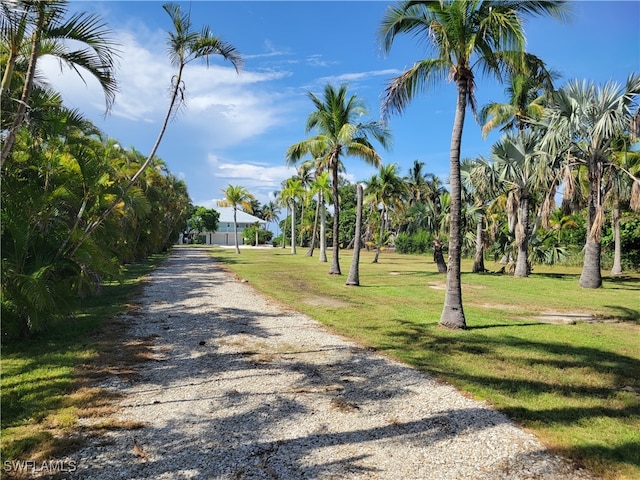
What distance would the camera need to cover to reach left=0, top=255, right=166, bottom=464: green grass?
136 inches

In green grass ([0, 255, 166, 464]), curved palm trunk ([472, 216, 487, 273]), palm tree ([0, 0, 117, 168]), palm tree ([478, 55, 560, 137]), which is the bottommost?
green grass ([0, 255, 166, 464])

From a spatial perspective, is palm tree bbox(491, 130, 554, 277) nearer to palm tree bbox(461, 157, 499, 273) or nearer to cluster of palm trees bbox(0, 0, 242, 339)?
palm tree bbox(461, 157, 499, 273)

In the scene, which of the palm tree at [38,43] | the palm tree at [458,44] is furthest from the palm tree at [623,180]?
the palm tree at [38,43]

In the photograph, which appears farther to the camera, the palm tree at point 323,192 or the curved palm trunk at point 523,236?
the palm tree at point 323,192

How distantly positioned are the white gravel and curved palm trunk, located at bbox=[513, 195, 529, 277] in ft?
51.2

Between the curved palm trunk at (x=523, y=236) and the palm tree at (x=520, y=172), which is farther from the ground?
the palm tree at (x=520, y=172)

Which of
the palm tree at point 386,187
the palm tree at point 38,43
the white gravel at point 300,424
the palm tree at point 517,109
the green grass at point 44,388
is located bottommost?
the white gravel at point 300,424

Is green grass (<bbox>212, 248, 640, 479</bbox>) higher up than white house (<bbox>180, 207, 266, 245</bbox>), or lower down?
lower down

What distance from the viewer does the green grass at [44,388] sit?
3449 mm

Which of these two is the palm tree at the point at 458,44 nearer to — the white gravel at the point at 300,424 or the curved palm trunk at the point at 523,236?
the white gravel at the point at 300,424

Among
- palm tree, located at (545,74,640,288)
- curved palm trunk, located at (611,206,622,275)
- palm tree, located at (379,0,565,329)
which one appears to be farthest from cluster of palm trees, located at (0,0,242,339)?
curved palm trunk, located at (611,206,622,275)

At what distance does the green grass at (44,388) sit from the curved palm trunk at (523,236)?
1795cm

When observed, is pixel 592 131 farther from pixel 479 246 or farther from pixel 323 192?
pixel 323 192

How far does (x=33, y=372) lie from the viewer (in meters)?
5.17
